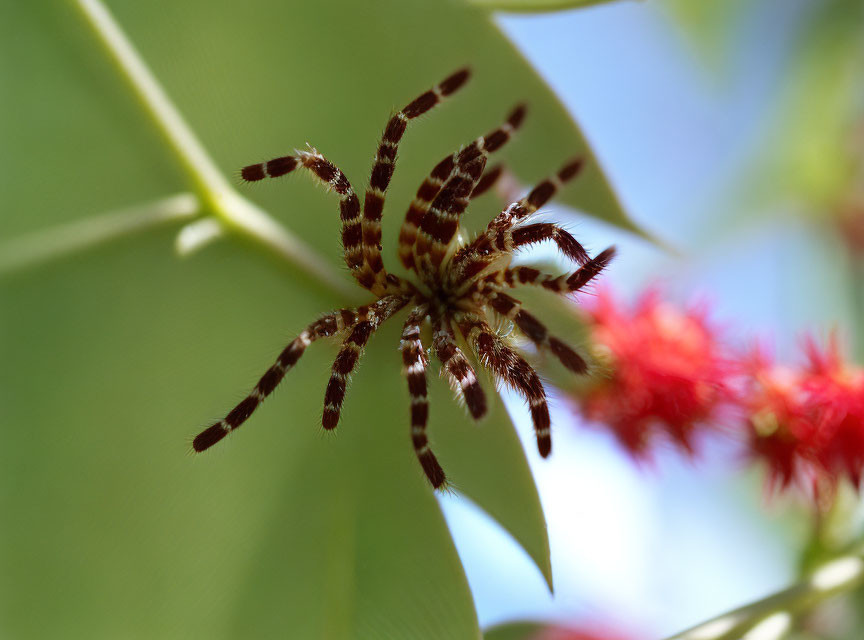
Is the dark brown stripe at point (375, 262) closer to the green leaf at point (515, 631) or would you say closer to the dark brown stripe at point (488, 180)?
the dark brown stripe at point (488, 180)

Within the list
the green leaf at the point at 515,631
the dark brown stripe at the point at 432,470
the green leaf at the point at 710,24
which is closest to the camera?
the dark brown stripe at the point at 432,470

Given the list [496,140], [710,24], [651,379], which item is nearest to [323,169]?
[496,140]

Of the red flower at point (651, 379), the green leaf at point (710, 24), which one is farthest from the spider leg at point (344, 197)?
the green leaf at point (710, 24)

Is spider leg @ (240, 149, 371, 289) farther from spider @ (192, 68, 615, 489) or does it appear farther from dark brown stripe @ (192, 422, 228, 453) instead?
dark brown stripe @ (192, 422, 228, 453)

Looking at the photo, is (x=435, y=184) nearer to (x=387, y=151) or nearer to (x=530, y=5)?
(x=387, y=151)

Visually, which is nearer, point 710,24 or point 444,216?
point 444,216

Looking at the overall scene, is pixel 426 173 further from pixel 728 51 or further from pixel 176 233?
pixel 728 51
